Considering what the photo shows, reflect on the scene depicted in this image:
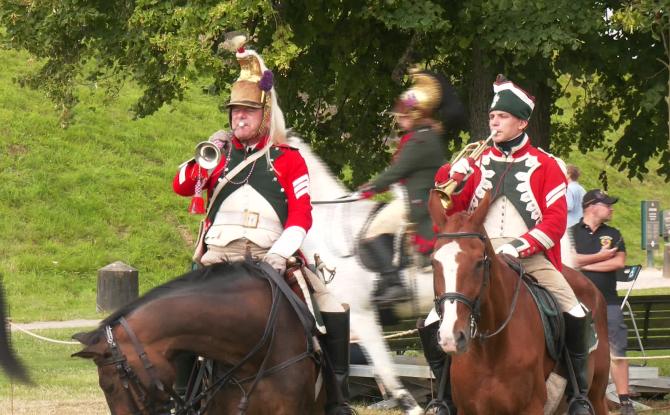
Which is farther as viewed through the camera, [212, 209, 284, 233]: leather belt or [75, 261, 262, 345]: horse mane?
[212, 209, 284, 233]: leather belt

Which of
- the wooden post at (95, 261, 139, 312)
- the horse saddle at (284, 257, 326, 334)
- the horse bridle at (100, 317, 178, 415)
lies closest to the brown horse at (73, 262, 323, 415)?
the horse bridle at (100, 317, 178, 415)

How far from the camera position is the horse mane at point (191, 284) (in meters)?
6.20

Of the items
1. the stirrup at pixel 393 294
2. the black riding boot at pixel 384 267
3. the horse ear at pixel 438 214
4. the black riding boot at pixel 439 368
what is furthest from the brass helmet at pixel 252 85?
the stirrup at pixel 393 294

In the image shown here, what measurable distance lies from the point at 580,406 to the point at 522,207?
4.15 ft

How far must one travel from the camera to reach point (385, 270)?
10.6 metres

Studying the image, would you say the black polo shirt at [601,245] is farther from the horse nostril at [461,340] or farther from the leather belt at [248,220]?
the horse nostril at [461,340]

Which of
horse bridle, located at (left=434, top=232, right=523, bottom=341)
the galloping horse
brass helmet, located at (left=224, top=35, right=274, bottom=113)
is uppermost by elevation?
brass helmet, located at (left=224, top=35, right=274, bottom=113)

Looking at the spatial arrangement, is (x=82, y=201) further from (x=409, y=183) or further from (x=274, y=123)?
(x=274, y=123)

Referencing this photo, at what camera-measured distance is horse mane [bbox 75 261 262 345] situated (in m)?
6.20

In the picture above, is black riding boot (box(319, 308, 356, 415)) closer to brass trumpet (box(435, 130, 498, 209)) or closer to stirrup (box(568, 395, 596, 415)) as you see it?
brass trumpet (box(435, 130, 498, 209))

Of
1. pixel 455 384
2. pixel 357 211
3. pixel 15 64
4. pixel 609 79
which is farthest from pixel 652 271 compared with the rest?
pixel 455 384

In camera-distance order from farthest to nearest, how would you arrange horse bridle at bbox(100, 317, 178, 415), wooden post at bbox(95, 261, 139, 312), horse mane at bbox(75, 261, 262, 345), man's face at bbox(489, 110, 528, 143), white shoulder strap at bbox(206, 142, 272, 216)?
1. wooden post at bbox(95, 261, 139, 312)
2. man's face at bbox(489, 110, 528, 143)
3. white shoulder strap at bbox(206, 142, 272, 216)
4. horse mane at bbox(75, 261, 262, 345)
5. horse bridle at bbox(100, 317, 178, 415)

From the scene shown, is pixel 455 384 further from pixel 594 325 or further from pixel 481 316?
pixel 594 325

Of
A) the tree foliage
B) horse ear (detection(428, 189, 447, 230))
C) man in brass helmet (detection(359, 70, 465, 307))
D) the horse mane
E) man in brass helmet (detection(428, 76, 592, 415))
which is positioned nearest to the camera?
the horse mane
